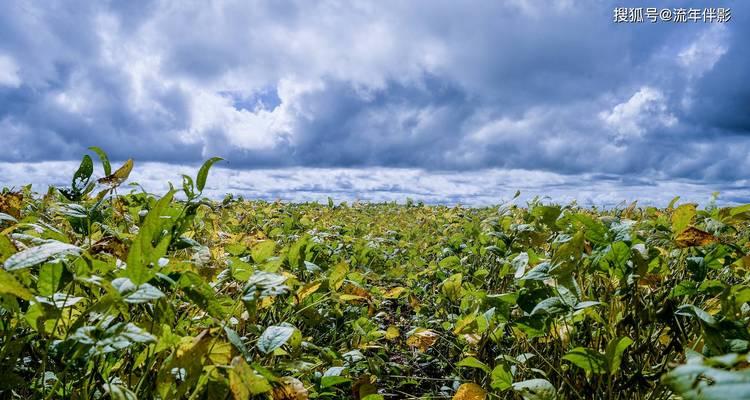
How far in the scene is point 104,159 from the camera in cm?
148

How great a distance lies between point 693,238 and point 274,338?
Answer: 1.08 m

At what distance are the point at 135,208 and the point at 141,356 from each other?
3.00ft

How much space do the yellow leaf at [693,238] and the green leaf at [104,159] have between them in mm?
1551

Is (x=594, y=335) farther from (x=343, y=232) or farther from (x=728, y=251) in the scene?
(x=343, y=232)

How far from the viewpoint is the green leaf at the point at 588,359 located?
4.19 feet

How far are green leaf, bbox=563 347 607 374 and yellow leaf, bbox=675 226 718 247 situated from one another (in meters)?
0.38

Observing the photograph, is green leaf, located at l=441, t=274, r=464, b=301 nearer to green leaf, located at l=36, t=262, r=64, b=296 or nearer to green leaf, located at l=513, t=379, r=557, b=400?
green leaf, located at l=513, t=379, r=557, b=400

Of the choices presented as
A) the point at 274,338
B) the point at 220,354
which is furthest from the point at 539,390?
the point at 220,354

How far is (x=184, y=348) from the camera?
3.42ft

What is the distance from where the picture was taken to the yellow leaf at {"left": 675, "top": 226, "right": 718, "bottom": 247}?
1.36 m

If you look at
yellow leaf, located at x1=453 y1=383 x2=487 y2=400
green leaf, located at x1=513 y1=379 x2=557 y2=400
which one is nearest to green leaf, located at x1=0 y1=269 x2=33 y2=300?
green leaf, located at x1=513 y1=379 x2=557 y2=400

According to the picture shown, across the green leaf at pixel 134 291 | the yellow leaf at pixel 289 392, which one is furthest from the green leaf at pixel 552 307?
the green leaf at pixel 134 291

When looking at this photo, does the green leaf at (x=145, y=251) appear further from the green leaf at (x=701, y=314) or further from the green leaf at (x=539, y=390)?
the green leaf at (x=701, y=314)

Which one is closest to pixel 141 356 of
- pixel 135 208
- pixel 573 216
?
pixel 135 208
